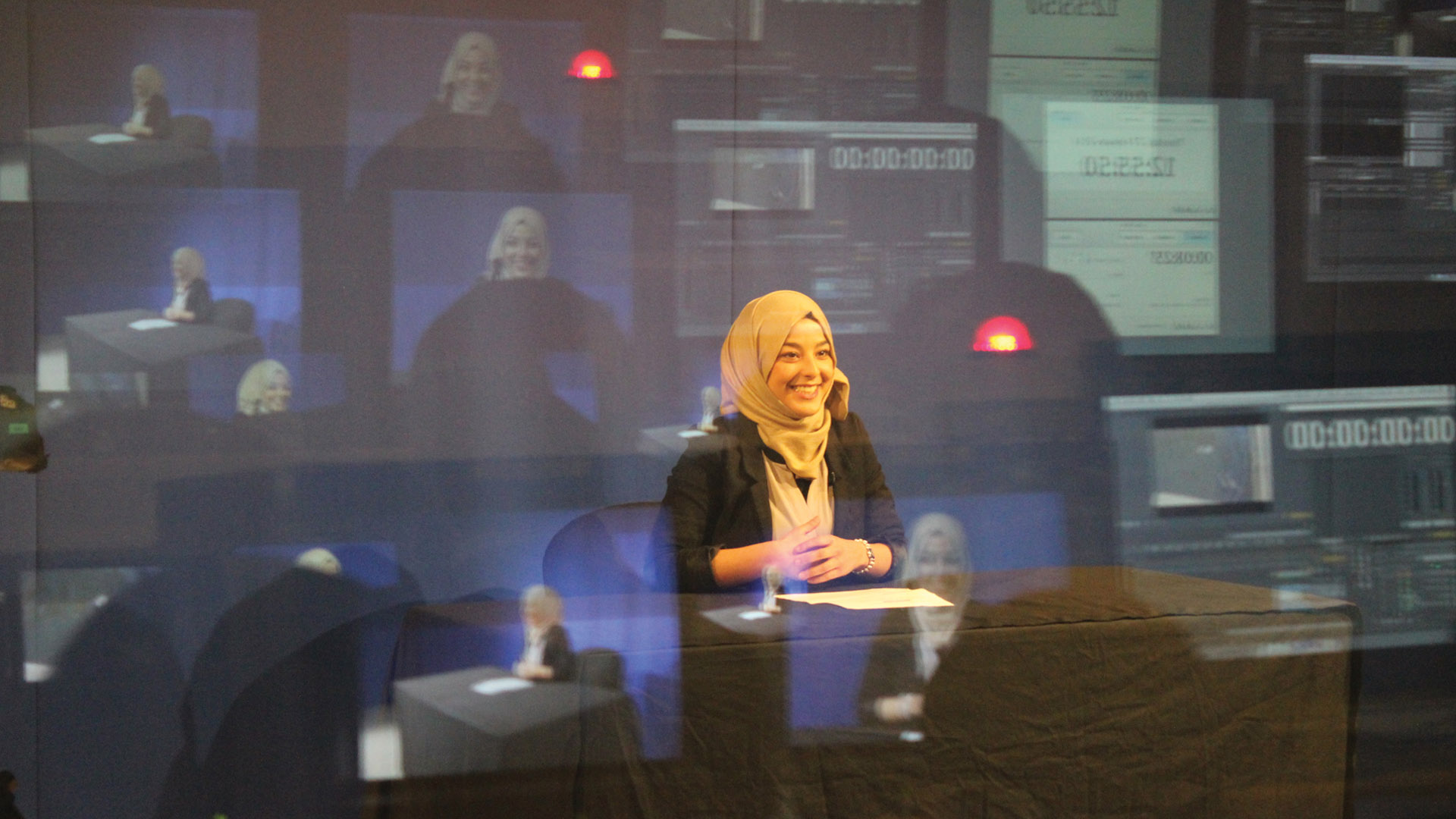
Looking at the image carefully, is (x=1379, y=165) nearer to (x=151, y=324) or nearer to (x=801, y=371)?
(x=801, y=371)

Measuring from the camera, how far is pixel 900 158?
2.33 meters

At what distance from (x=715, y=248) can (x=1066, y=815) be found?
121 cm

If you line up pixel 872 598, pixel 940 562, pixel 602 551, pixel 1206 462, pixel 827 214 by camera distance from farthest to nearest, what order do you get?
pixel 1206 462, pixel 940 562, pixel 827 214, pixel 602 551, pixel 872 598

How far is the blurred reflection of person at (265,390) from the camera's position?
2016mm

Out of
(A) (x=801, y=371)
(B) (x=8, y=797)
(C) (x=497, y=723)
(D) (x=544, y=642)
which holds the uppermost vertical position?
(A) (x=801, y=371)

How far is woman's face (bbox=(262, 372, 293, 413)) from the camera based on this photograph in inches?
79.8

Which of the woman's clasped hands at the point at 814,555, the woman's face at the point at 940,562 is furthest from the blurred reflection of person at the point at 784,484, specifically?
the woman's face at the point at 940,562

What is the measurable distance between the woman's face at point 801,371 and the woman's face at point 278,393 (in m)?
0.89

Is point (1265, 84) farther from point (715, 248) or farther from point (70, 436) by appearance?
point (70, 436)

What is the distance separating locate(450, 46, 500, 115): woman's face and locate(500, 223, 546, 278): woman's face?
0.24 meters

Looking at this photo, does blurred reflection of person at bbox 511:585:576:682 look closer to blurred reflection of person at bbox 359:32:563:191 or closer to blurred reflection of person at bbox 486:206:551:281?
blurred reflection of person at bbox 486:206:551:281

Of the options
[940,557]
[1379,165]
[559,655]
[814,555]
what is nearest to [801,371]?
[814,555]

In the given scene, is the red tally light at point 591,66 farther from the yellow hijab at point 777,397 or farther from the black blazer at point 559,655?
the black blazer at point 559,655

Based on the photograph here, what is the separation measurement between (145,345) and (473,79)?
2.52ft
